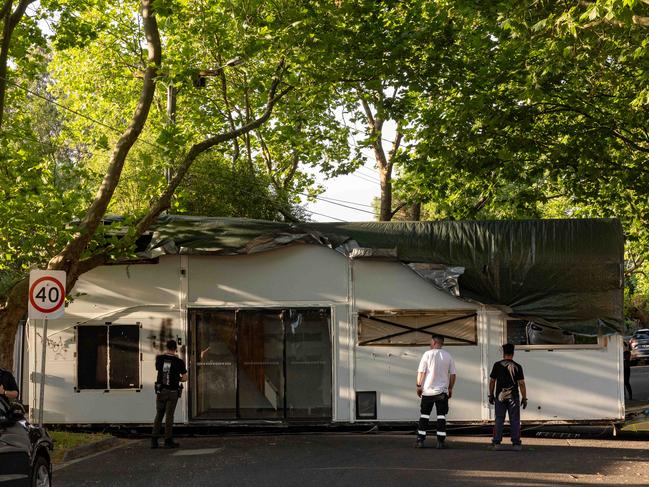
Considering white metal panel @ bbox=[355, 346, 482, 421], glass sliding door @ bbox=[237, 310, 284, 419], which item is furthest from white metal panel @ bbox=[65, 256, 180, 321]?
white metal panel @ bbox=[355, 346, 482, 421]

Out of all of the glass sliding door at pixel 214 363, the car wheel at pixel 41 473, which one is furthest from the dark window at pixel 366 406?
the car wheel at pixel 41 473

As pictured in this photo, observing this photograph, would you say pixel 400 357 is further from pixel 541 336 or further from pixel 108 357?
pixel 108 357

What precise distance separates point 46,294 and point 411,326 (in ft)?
21.2

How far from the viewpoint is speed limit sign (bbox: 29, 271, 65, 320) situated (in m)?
14.6

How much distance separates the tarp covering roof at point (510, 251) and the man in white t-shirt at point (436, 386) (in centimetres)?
220

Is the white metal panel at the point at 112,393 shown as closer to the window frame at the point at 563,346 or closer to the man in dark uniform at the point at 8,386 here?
the man in dark uniform at the point at 8,386

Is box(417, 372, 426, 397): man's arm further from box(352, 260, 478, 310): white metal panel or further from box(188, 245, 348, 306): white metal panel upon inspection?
box(188, 245, 348, 306): white metal panel

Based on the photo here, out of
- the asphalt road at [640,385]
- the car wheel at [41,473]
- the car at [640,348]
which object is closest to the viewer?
the car wheel at [41,473]

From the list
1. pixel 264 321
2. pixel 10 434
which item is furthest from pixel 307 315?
pixel 10 434

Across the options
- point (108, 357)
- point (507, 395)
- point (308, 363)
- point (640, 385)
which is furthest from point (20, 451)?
point (640, 385)

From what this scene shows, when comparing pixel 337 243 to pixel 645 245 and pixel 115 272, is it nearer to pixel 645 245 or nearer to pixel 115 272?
pixel 115 272

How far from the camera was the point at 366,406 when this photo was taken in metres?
17.8

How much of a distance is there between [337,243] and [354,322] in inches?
56.4

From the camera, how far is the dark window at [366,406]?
17.7m
